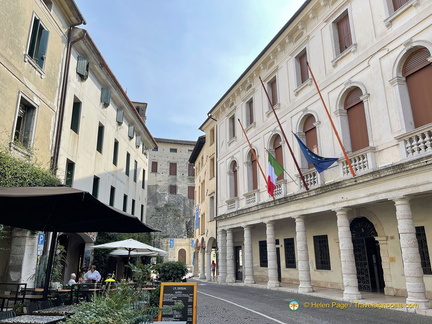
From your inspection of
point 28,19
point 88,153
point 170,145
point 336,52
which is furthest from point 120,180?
point 170,145

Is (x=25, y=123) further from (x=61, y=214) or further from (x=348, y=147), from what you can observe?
(x=348, y=147)

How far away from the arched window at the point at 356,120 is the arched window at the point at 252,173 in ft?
24.5

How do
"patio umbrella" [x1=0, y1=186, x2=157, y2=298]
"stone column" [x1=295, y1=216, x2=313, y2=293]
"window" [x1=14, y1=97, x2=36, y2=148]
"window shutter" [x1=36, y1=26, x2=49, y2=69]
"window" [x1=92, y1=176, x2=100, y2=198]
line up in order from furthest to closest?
1. "window" [x1=92, y1=176, x2=100, y2=198]
2. "stone column" [x1=295, y1=216, x2=313, y2=293]
3. "window shutter" [x1=36, y1=26, x2=49, y2=69]
4. "window" [x1=14, y1=97, x2=36, y2=148]
5. "patio umbrella" [x1=0, y1=186, x2=157, y2=298]

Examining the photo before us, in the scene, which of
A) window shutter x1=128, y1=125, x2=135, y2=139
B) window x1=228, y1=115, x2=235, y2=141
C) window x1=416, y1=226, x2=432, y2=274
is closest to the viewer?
window x1=416, y1=226, x2=432, y2=274

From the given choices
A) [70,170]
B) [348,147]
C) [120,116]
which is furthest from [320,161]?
[120,116]

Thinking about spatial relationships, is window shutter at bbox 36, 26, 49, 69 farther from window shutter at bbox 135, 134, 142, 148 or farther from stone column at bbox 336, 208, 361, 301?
window shutter at bbox 135, 134, 142, 148

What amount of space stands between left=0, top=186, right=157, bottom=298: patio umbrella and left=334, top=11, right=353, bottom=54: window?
460 inches

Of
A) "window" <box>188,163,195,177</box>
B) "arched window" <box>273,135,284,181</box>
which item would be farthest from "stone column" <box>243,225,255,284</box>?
"window" <box>188,163,195,177</box>

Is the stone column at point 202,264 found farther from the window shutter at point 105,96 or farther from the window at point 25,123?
the window at point 25,123

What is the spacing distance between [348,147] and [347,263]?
451 cm

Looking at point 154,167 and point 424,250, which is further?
point 154,167

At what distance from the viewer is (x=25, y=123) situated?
39.1 ft

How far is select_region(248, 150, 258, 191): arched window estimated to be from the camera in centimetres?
2020

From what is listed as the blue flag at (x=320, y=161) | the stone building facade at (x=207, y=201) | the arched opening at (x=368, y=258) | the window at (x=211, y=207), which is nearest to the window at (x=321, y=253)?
the arched opening at (x=368, y=258)
